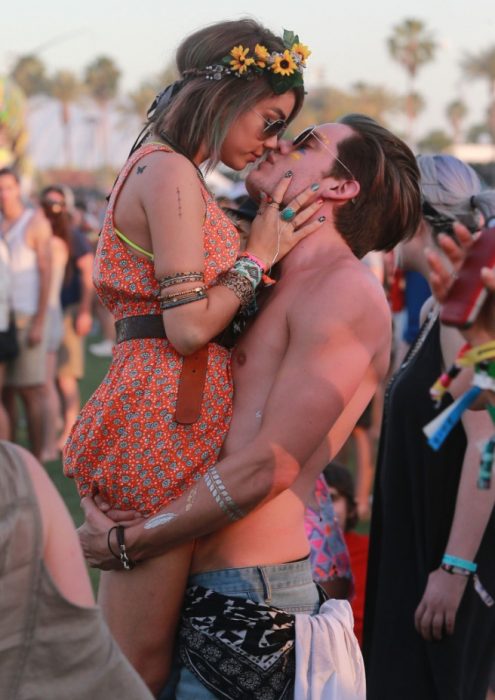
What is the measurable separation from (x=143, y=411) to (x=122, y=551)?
338 mm

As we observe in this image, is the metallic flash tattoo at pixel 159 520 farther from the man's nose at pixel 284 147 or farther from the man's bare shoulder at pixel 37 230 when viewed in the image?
the man's bare shoulder at pixel 37 230

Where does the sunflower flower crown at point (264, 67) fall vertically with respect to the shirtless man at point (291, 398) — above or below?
above

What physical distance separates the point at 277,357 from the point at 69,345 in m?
7.76

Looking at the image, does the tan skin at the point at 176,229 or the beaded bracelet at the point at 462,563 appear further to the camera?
the beaded bracelet at the point at 462,563

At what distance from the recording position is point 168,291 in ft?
8.65

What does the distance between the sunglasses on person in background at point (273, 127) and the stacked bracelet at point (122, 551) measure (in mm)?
1072

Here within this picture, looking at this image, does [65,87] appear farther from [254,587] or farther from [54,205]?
[254,587]

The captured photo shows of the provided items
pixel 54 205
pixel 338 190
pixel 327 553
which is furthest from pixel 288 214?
pixel 54 205

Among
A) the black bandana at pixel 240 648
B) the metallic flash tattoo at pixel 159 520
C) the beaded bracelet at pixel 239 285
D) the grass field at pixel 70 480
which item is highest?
the beaded bracelet at pixel 239 285

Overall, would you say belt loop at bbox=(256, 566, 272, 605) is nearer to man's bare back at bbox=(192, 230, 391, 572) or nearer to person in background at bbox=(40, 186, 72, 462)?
man's bare back at bbox=(192, 230, 391, 572)

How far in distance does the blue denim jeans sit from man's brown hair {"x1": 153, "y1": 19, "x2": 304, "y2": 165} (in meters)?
1.03

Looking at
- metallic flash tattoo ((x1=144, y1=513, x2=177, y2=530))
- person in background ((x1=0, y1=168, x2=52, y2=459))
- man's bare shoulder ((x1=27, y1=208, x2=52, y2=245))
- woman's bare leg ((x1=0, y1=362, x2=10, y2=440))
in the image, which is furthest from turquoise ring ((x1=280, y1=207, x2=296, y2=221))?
man's bare shoulder ((x1=27, y1=208, x2=52, y2=245))

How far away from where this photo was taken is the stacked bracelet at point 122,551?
270 centimetres

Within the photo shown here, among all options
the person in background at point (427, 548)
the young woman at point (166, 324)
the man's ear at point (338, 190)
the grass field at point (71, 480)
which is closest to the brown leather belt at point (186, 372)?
the young woman at point (166, 324)
